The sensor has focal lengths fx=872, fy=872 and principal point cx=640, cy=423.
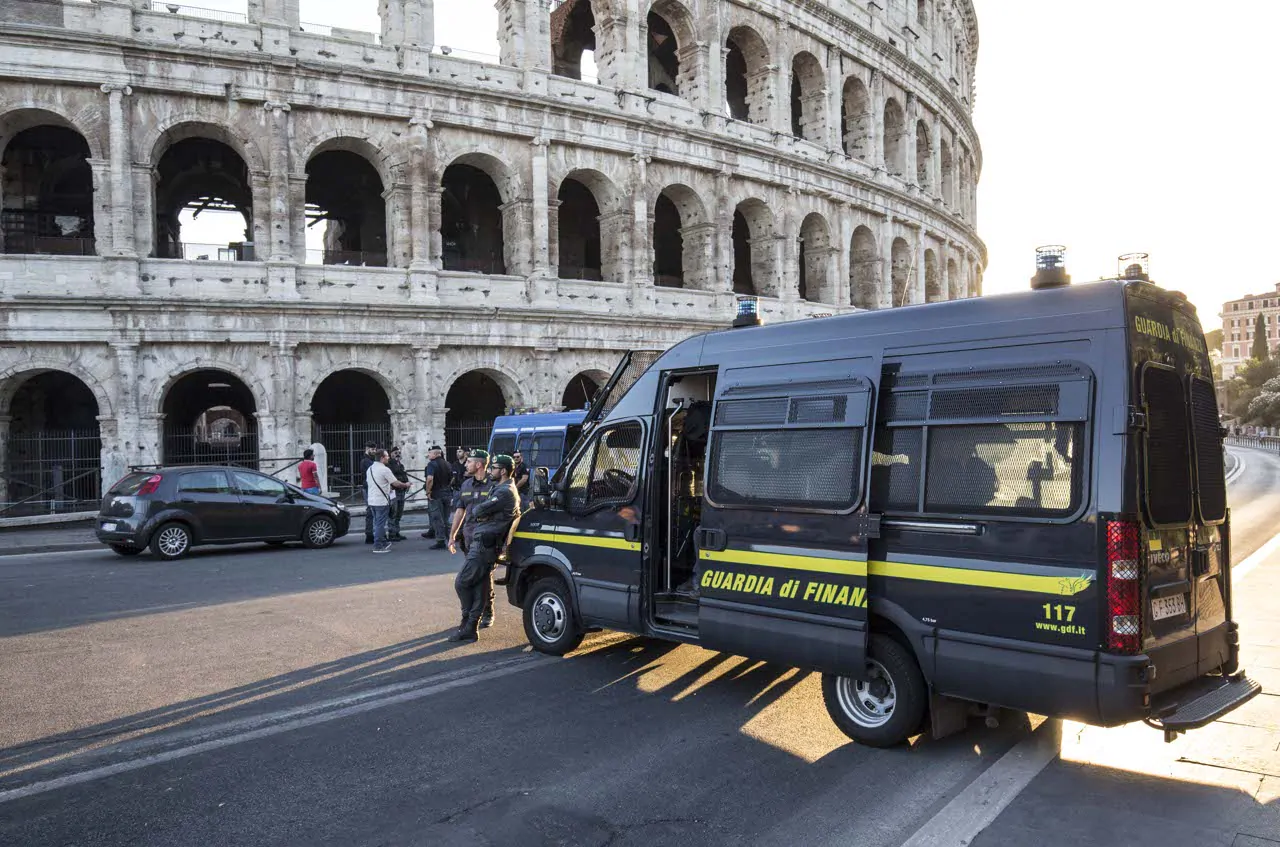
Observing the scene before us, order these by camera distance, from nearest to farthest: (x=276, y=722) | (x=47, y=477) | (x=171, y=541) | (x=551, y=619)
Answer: (x=276, y=722) < (x=551, y=619) < (x=171, y=541) < (x=47, y=477)

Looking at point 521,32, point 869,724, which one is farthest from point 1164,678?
point 521,32

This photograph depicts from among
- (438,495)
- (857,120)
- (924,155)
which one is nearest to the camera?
(438,495)

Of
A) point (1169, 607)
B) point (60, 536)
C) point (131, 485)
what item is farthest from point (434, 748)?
point (60, 536)

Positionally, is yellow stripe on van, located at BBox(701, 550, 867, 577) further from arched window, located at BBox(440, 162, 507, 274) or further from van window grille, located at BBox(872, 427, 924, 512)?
arched window, located at BBox(440, 162, 507, 274)

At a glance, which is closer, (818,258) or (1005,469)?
(1005,469)

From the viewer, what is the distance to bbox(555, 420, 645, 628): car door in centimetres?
675

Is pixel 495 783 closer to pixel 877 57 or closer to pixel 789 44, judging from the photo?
pixel 789 44

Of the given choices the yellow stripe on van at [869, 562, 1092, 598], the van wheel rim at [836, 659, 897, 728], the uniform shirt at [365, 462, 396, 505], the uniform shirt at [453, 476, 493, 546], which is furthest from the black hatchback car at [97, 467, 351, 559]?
the yellow stripe on van at [869, 562, 1092, 598]

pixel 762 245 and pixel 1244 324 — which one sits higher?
pixel 1244 324

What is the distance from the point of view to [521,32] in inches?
938

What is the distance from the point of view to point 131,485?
45.6 ft

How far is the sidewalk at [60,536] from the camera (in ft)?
50.6

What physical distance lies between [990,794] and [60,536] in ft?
59.2

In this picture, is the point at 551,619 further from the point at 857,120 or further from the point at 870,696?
the point at 857,120
